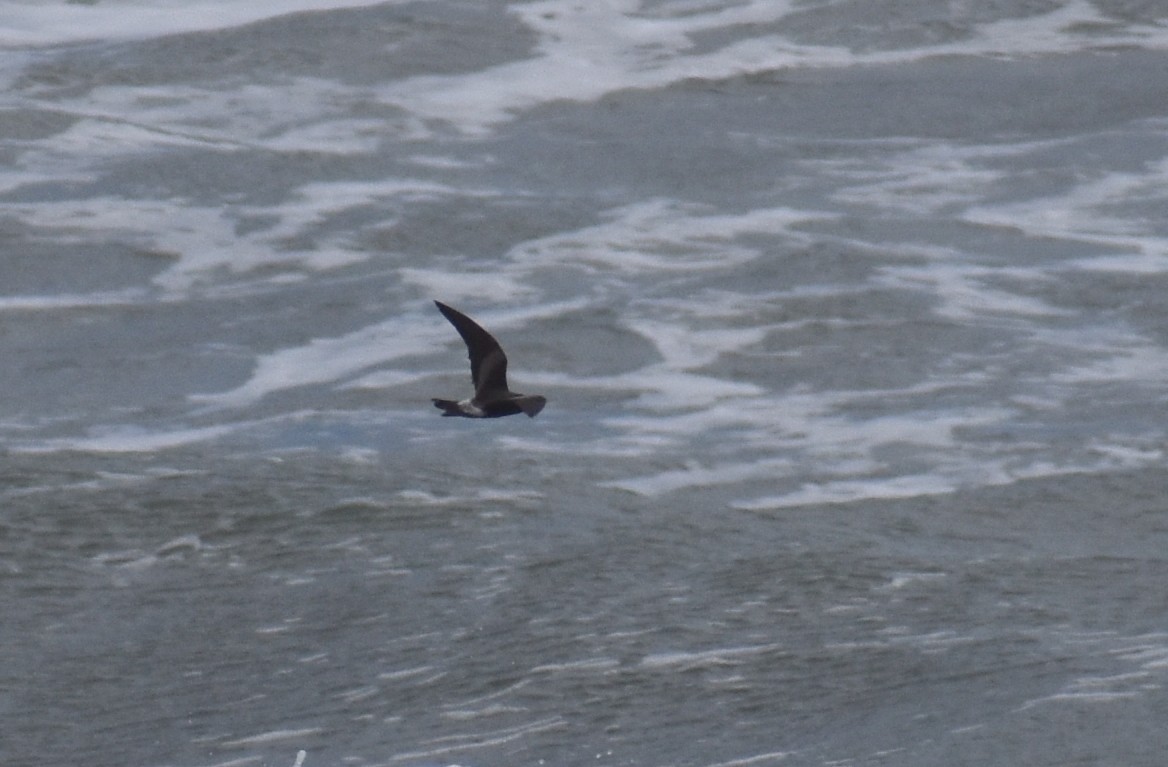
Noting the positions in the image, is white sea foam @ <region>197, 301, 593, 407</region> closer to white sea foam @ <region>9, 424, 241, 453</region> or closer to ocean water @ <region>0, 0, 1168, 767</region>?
ocean water @ <region>0, 0, 1168, 767</region>

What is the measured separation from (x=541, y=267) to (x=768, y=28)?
3.72 m

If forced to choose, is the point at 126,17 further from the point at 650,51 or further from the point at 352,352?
the point at 352,352

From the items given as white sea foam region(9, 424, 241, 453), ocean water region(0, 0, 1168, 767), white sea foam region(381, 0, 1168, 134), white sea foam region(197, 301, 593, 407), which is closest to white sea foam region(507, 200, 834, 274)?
ocean water region(0, 0, 1168, 767)

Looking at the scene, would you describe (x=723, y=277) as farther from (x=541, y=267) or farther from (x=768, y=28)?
(x=768, y=28)

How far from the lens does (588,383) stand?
28.0 feet

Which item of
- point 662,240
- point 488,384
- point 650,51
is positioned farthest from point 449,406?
point 650,51

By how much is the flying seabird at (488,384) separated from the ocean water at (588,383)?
2.43ft

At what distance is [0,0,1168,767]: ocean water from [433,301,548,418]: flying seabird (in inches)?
29.2

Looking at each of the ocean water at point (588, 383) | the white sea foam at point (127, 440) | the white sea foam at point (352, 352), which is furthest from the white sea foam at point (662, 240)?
the white sea foam at point (127, 440)

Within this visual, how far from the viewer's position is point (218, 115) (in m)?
11.6

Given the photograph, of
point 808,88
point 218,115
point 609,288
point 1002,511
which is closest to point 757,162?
point 808,88

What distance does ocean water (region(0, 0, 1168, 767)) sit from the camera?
543cm

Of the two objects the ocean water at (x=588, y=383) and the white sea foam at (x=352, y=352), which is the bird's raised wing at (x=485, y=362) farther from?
the white sea foam at (x=352, y=352)

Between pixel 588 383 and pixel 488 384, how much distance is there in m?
2.98
